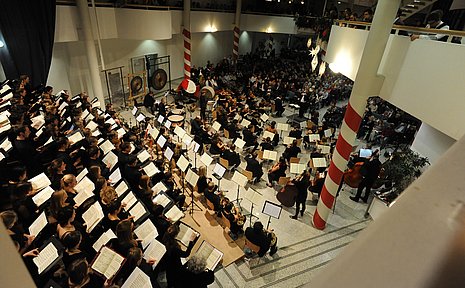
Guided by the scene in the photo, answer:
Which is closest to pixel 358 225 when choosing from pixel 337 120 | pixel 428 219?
pixel 337 120

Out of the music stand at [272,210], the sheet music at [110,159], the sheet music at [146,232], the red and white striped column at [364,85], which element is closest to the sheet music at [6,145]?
the sheet music at [110,159]

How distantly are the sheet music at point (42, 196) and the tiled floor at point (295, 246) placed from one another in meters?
3.65

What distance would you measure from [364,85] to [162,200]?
4.67 m

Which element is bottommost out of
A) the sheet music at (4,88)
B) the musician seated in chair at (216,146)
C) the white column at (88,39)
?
the musician seated in chair at (216,146)

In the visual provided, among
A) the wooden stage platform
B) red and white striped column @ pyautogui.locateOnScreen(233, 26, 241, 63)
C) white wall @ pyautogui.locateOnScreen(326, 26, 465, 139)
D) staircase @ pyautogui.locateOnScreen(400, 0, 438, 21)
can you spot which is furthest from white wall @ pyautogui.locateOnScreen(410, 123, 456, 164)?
red and white striped column @ pyautogui.locateOnScreen(233, 26, 241, 63)

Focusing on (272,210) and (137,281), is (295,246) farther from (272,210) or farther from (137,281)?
(137,281)

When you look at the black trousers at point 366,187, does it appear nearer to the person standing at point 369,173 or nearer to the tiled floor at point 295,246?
the person standing at point 369,173

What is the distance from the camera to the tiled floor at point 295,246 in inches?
223

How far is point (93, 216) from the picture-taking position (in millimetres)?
4723

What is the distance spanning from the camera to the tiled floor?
223 inches

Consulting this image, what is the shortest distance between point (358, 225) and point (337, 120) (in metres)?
6.82

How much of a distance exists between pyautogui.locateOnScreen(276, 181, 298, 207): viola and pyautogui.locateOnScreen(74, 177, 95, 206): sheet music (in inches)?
187

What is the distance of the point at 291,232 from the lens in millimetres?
6977

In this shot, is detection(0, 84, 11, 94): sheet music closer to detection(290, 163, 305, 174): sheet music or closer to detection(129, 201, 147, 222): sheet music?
detection(129, 201, 147, 222): sheet music
